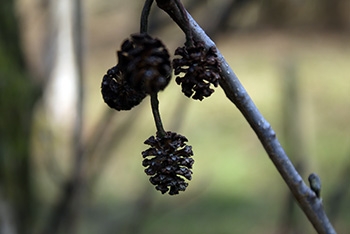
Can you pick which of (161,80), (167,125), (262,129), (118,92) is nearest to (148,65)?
(161,80)

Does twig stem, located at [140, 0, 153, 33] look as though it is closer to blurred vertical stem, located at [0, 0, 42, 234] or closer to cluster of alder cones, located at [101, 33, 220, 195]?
cluster of alder cones, located at [101, 33, 220, 195]

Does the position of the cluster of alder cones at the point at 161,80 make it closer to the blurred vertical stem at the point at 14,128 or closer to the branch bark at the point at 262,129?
the branch bark at the point at 262,129

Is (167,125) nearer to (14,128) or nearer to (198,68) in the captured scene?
(14,128)

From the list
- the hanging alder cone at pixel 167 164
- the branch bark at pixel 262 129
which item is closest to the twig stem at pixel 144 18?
the branch bark at pixel 262 129

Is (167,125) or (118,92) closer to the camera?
(118,92)

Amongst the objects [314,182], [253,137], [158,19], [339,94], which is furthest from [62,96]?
[314,182]
